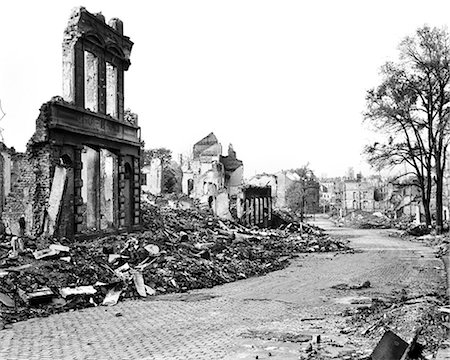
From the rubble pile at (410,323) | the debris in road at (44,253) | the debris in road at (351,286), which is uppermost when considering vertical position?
the debris in road at (44,253)

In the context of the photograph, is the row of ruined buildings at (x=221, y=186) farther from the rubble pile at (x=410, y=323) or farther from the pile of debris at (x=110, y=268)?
the rubble pile at (x=410, y=323)

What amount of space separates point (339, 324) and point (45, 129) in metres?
12.6

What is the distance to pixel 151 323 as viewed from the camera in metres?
10.5

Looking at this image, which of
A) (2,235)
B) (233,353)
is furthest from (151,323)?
(2,235)

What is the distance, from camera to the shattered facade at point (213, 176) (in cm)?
3769

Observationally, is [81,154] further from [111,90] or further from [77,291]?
[77,291]

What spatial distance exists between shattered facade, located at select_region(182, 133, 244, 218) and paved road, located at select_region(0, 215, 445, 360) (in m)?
20.1

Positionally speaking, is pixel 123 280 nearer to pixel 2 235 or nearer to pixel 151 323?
pixel 151 323

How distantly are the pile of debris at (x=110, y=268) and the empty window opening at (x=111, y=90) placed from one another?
258 inches

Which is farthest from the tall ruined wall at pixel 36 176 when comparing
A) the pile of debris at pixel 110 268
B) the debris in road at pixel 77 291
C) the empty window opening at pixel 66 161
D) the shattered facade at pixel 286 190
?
the shattered facade at pixel 286 190

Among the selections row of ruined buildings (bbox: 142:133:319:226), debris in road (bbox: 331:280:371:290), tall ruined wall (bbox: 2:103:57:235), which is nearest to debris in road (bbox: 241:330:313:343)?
debris in road (bbox: 331:280:371:290)

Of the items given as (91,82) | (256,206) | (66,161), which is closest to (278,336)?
(66,161)

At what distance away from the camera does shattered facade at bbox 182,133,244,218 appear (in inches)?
1484

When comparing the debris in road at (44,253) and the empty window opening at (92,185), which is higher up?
the empty window opening at (92,185)
